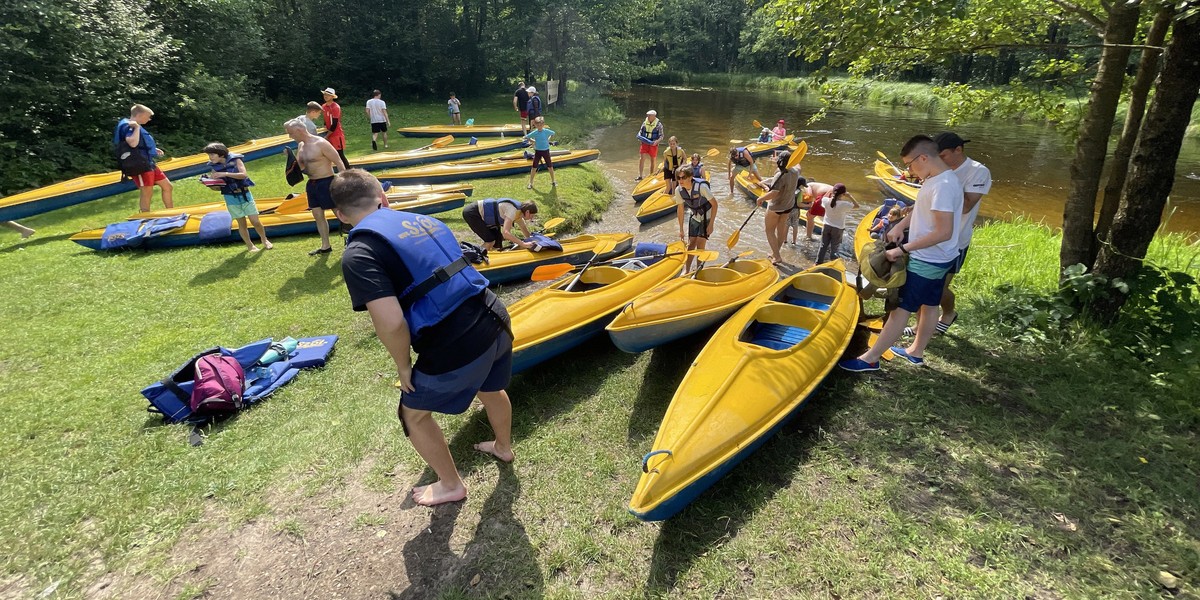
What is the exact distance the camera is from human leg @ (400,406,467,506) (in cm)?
286

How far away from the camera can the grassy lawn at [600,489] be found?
2.74 m

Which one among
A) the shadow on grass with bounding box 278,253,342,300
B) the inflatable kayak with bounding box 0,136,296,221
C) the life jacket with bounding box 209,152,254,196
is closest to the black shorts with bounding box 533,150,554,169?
the shadow on grass with bounding box 278,253,342,300

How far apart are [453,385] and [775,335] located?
3127 millimetres

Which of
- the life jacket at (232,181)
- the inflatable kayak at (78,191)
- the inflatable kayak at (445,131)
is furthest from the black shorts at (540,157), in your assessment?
the inflatable kayak at (78,191)

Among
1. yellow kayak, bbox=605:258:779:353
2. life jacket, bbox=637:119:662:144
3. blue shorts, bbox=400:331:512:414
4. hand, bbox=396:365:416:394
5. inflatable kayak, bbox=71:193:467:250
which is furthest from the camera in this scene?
life jacket, bbox=637:119:662:144

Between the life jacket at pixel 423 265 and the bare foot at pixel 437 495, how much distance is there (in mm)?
1200

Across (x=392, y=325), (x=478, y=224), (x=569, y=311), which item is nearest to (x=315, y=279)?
(x=478, y=224)

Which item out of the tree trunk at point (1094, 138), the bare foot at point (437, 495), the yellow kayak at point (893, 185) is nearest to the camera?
the bare foot at point (437, 495)

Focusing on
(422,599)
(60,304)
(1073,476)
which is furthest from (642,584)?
(60,304)

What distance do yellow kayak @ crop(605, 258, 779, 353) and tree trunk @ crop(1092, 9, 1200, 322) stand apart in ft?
9.43

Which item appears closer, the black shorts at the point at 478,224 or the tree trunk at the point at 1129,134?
the tree trunk at the point at 1129,134

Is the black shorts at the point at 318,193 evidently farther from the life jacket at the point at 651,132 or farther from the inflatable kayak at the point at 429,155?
the life jacket at the point at 651,132

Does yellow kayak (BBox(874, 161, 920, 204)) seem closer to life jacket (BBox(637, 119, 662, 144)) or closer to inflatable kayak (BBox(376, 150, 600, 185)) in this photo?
life jacket (BBox(637, 119, 662, 144))

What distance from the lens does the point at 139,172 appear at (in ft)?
26.4
